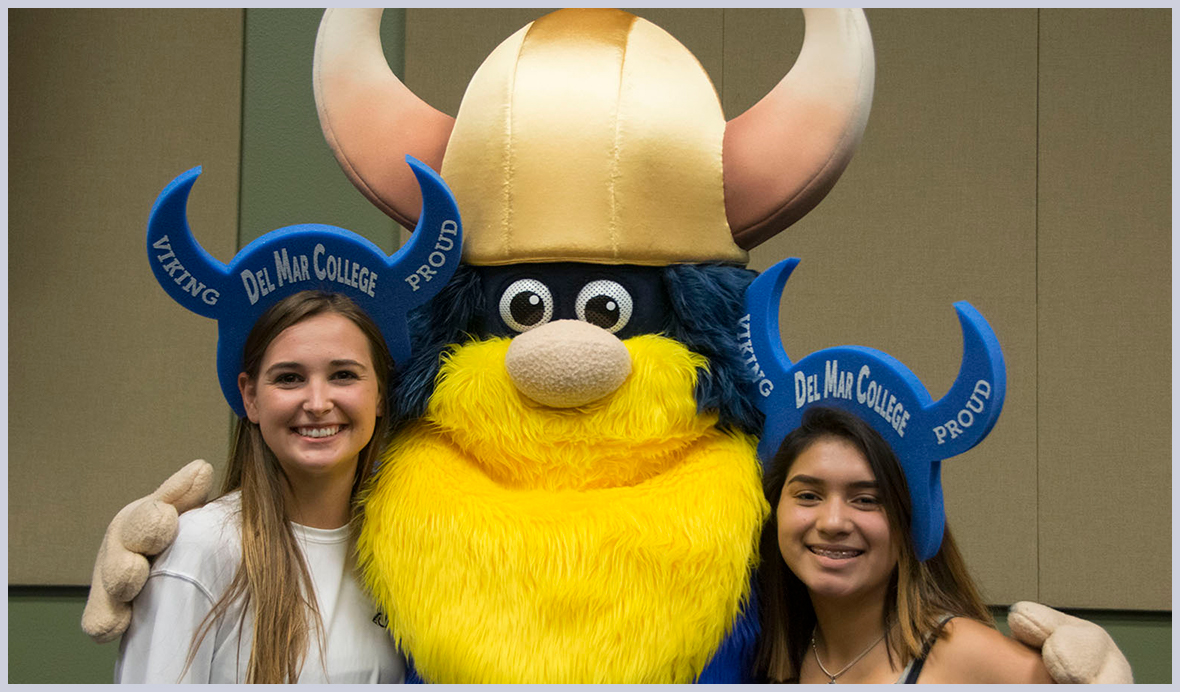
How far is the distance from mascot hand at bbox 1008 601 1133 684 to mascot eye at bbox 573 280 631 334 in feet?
2.62

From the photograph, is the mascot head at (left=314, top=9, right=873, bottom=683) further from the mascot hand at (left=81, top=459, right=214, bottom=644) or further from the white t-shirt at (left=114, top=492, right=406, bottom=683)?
the mascot hand at (left=81, top=459, right=214, bottom=644)

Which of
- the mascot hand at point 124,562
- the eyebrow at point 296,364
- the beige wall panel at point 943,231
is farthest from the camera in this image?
the beige wall panel at point 943,231

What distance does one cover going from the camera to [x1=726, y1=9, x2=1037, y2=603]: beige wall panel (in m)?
3.39

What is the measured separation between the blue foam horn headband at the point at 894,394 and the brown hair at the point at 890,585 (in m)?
0.03

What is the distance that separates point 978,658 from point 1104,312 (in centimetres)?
211

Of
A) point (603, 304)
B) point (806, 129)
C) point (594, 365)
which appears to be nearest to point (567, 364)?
point (594, 365)

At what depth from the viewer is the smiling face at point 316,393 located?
175 centimetres

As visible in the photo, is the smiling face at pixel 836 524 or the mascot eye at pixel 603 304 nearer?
the smiling face at pixel 836 524

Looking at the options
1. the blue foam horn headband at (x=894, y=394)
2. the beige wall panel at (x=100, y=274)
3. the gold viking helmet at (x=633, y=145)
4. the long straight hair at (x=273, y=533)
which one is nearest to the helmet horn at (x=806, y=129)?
the gold viking helmet at (x=633, y=145)

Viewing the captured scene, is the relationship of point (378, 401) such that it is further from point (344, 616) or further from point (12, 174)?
point (12, 174)

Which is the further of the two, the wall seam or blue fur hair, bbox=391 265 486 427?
the wall seam

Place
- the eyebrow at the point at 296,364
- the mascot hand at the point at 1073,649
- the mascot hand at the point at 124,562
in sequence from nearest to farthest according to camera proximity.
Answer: the mascot hand at the point at 1073,649 < the mascot hand at the point at 124,562 < the eyebrow at the point at 296,364

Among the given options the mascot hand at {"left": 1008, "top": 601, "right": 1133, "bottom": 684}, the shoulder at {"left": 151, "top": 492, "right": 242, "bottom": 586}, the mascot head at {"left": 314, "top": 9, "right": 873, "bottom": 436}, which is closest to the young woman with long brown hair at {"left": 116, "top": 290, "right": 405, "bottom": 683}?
the shoulder at {"left": 151, "top": 492, "right": 242, "bottom": 586}

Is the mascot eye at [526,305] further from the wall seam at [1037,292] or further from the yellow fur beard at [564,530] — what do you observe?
the wall seam at [1037,292]
